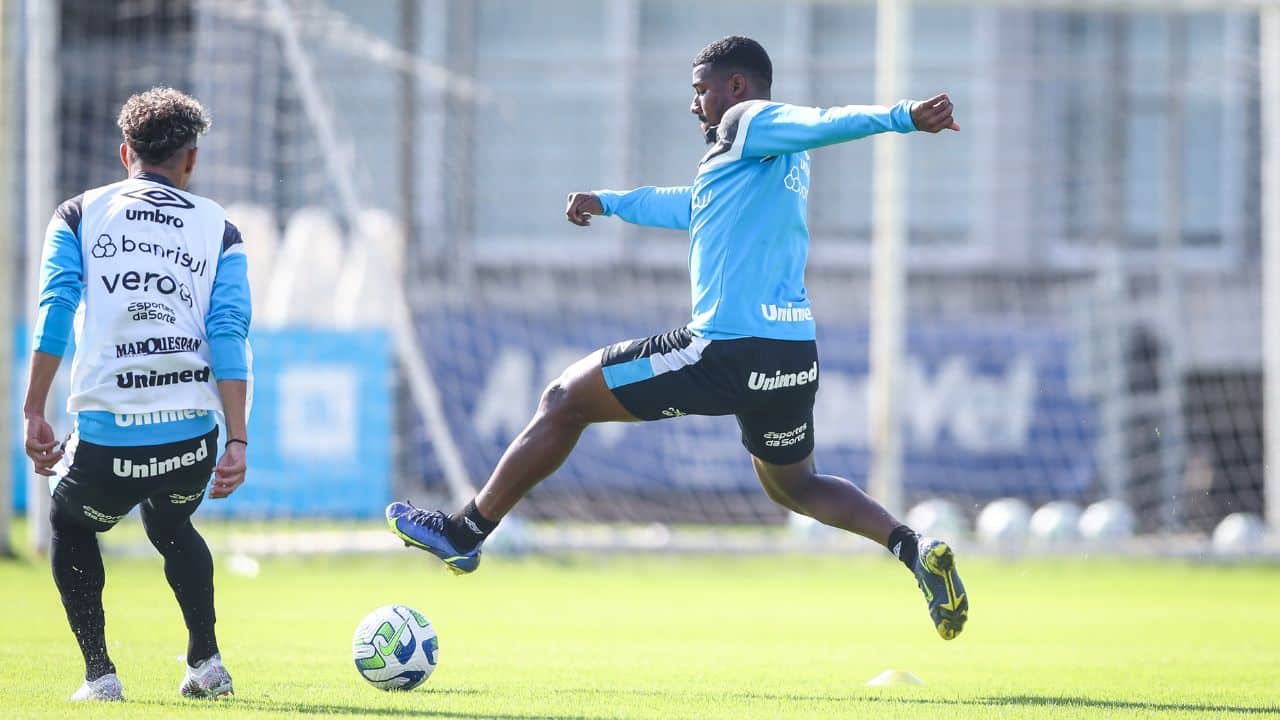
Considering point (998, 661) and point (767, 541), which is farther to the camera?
point (767, 541)

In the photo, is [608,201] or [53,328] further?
[608,201]

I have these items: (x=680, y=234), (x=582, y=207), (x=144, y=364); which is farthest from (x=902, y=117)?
(x=680, y=234)

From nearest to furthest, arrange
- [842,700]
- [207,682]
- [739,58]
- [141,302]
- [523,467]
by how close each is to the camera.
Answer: [141,302]
[207,682]
[842,700]
[739,58]
[523,467]

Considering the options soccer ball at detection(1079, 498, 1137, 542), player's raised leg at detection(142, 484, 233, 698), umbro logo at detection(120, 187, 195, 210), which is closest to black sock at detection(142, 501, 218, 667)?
player's raised leg at detection(142, 484, 233, 698)

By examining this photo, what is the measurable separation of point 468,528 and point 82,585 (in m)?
1.35

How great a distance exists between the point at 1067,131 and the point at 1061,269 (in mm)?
1734

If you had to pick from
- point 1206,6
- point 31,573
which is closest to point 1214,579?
point 1206,6

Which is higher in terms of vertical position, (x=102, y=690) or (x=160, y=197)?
(x=160, y=197)

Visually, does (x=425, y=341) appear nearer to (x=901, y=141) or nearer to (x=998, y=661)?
(x=901, y=141)

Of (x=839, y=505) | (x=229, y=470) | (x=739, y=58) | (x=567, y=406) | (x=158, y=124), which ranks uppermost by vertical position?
(x=739, y=58)

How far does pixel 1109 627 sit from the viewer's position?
9.12 meters

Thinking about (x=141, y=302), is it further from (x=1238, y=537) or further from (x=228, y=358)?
(x=1238, y=537)

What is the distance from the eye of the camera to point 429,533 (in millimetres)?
6113

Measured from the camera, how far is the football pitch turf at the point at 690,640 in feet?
18.3
